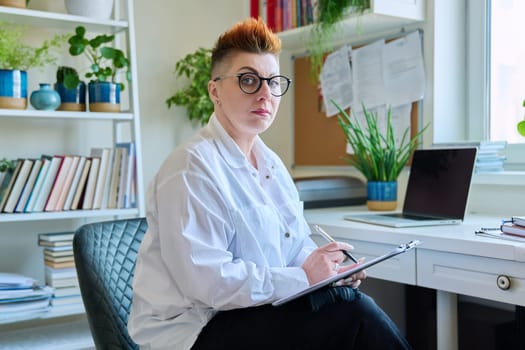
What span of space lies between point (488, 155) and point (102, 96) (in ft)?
4.47

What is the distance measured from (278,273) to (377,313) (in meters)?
0.21

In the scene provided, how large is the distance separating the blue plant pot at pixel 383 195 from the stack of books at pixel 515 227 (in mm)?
706

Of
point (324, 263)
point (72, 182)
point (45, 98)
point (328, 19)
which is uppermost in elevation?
point (328, 19)

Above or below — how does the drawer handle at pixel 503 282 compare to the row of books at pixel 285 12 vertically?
below

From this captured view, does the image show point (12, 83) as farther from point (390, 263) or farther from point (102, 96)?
point (390, 263)

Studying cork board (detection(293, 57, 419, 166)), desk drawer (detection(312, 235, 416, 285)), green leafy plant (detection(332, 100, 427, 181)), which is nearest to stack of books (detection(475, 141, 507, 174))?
green leafy plant (detection(332, 100, 427, 181))

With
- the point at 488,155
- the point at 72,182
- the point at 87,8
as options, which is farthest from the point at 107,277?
the point at 488,155

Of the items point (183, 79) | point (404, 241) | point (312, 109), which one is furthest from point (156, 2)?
point (404, 241)

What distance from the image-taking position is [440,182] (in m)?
1.94

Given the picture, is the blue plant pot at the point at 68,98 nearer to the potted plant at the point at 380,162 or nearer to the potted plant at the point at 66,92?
the potted plant at the point at 66,92

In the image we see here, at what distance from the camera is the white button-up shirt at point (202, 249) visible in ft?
4.01

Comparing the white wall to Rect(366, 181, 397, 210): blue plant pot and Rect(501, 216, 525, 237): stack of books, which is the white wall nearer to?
Rect(366, 181, 397, 210): blue plant pot

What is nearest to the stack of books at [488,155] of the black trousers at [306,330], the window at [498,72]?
the window at [498,72]

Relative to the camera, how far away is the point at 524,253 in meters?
1.38
